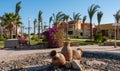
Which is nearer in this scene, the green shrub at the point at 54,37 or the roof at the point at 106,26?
the green shrub at the point at 54,37

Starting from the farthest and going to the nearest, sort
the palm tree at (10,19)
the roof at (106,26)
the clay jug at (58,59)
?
the roof at (106,26) < the palm tree at (10,19) < the clay jug at (58,59)

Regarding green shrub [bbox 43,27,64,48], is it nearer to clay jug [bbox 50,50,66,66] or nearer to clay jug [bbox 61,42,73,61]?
clay jug [bbox 61,42,73,61]

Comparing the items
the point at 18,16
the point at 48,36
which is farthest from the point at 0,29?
the point at 48,36

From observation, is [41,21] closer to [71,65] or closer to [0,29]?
[0,29]

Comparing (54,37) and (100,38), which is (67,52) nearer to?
(54,37)

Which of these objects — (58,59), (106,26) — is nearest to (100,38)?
(58,59)

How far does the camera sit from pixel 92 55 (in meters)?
15.9

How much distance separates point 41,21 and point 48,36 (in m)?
54.6

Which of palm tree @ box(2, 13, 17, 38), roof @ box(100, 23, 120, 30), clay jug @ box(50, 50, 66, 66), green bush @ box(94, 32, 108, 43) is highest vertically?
palm tree @ box(2, 13, 17, 38)

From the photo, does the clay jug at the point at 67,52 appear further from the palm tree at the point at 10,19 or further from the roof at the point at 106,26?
the roof at the point at 106,26

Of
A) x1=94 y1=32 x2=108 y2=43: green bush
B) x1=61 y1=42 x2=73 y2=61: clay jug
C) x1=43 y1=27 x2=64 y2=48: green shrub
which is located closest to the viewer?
x1=61 y1=42 x2=73 y2=61: clay jug

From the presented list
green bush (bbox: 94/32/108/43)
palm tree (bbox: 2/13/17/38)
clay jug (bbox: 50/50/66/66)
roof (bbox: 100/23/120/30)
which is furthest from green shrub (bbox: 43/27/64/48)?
roof (bbox: 100/23/120/30)

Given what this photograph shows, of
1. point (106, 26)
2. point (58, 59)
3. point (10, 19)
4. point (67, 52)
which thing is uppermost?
point (10, 19)

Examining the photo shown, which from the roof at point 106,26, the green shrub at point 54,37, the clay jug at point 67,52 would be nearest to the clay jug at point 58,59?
the clay jug at point 67,52
